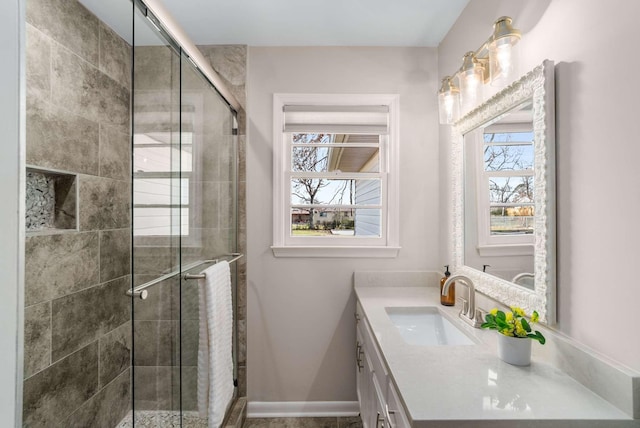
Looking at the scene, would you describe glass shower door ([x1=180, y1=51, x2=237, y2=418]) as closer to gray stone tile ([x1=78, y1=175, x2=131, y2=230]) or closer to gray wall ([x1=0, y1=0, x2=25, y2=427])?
gray stone tile ([x1=78, y1=175, x2=131, y2=230])

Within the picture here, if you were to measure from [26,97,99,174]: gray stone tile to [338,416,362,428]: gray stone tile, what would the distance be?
2.05 meters

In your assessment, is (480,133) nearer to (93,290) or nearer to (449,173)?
(449,173)

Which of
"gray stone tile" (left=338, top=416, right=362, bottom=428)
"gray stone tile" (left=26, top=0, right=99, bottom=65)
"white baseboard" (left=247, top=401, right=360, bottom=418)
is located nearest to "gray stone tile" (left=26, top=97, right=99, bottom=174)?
"gray stone tile" (left=26, top=0, right=99, bottom=65)

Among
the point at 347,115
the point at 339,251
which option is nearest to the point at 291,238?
the point at 339,251

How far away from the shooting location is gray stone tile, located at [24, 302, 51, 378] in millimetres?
1263

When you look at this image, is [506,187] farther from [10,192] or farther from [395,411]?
[10,192]

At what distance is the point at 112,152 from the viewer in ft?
5.54

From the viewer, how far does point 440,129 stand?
2191 millimetres

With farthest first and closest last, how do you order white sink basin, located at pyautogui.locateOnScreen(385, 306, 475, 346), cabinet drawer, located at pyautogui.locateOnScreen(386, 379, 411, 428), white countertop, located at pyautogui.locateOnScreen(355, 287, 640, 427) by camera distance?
white sink basin, located at pyautogui.locateOnScreen(385, 306, 475, 346) → cabinet drawer, located at pyautogui.locateOnScreen(386, 379, 411, 428) → white countertop, located at pyautogui.locateOnScreen(355, 287, 640, 427)

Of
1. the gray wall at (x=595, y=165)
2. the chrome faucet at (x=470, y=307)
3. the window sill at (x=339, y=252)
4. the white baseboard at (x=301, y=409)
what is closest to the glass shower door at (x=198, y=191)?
the window sill at (x=339, y=252)

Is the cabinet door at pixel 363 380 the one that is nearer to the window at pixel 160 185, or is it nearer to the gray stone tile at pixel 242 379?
the gray stone tile at pixel 242 379

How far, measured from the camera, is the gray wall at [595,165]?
89cm

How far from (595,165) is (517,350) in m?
0.64

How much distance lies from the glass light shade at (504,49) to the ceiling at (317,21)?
0.59 meters
